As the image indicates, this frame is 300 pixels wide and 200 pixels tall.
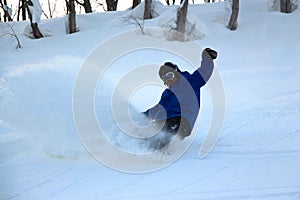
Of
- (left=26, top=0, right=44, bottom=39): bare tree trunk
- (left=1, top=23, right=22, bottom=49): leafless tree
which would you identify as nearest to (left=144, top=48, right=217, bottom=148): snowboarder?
(left=1, top=23, right=22, bottom=49): leafless tree

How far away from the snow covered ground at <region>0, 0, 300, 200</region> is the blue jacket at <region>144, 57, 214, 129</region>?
1.49 ft

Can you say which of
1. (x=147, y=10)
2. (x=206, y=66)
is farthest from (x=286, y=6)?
(x=206, y=66)

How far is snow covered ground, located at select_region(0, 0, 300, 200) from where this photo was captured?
3824mm

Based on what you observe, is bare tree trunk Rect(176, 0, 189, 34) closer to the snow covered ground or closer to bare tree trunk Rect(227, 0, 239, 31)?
bare tree trunk Rect(227, 0, 239, 31)

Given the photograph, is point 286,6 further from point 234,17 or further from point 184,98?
point 184,98

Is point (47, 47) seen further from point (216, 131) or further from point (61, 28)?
point (216, 131)

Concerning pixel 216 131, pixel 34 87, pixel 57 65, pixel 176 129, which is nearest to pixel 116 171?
pixel 176 129

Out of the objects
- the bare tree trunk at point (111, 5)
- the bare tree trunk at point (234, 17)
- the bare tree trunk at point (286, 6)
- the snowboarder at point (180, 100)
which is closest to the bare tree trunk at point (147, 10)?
the bare tree trunk at point (234, 17)

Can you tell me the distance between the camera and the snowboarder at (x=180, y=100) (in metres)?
4.78

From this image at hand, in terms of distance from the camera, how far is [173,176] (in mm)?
4125

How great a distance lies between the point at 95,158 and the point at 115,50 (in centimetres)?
470

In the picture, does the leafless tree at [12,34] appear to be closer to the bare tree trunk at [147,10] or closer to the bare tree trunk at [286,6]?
the bare tree trunk at [147,10]

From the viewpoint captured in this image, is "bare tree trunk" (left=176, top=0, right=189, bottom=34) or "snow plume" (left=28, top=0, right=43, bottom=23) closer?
"bare tree trunk" (left=176, top=0, right=189, bottom=34)

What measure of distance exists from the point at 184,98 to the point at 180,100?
63 millimetres
